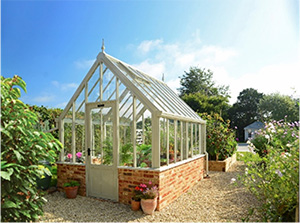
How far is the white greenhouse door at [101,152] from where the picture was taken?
5.59 metres

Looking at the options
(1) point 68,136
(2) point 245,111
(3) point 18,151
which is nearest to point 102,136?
(1) point 68,136

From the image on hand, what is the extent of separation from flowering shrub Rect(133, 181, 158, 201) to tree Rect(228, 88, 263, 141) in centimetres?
3092

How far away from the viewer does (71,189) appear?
580 centimetres

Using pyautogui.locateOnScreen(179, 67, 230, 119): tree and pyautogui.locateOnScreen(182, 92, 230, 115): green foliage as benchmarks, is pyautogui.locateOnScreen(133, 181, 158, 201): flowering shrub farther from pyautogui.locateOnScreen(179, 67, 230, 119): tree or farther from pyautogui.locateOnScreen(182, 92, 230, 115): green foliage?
pyautogui.locateOnScreen(179, 67, 230, 119): tree

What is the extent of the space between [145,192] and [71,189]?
7.42 feet

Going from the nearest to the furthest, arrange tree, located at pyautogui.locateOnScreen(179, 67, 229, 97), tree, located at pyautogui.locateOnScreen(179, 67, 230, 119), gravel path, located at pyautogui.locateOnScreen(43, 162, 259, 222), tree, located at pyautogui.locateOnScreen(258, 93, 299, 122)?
gravel path, located at pyautogui.locateOnScreen(43, 162, 259, 222), tree, located at pyautogui.locateOnScreen(258, 93, 299, 122), tree, located at pyautogui.locateOnScreen(179, 67, 230, 119), tree, located at pyautogui.locateOnScreen(179, 67, 229, 97)

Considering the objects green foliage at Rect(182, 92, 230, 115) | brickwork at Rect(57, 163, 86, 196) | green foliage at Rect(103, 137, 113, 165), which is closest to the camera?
green foliage at Rect(103, 137, 113, 165)

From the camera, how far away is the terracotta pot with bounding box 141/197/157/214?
4711 mm

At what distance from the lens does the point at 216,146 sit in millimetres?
9781

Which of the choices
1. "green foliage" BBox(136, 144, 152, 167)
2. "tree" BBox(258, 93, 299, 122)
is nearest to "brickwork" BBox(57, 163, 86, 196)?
"green foliage" BBox(136, 144, 152, 167)

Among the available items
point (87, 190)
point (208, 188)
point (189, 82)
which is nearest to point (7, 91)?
point (87, 190)

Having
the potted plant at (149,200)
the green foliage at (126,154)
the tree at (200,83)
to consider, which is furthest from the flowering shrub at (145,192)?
the tree at (200,83)

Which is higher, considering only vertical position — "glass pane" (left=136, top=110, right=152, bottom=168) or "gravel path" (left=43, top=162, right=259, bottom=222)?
"glass pane" (left=136, top=110, right=152, bottom=168)

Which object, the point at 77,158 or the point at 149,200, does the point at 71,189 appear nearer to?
the point at 77,158
